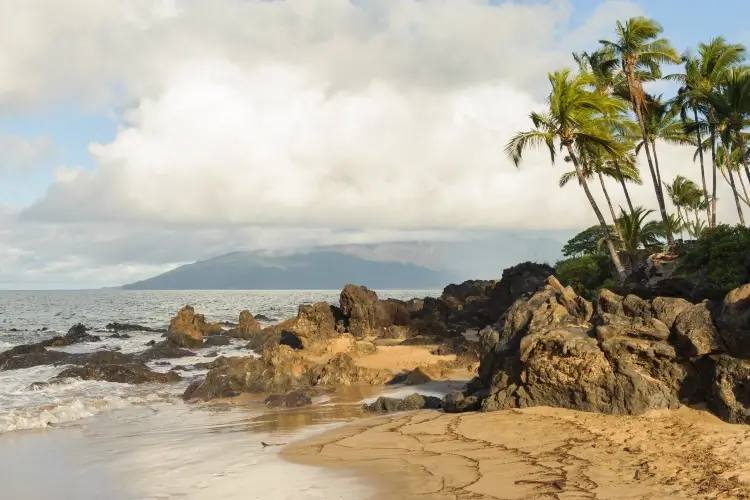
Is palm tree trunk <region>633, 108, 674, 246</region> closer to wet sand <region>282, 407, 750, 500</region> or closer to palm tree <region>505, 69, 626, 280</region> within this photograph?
palm tree <region>505, 69, 626, 280</region>

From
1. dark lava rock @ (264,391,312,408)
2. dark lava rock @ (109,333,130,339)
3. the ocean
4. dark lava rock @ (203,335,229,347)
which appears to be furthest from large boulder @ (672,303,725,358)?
dark lava rock @ (109,333,130,339)

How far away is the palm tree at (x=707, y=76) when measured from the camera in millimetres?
33281

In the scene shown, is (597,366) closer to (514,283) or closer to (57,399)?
(57,399)

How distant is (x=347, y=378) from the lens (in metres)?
19.2

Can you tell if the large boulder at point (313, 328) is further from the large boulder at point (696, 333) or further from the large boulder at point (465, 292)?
the large boulder at point (465, 292)

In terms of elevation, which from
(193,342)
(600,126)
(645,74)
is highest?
(645,74)

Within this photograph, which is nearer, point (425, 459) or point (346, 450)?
point (425, 459)

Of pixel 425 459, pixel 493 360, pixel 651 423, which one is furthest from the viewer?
pixel 493 360

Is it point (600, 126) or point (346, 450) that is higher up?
point (600, 126)

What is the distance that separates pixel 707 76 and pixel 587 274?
1301 centimetres

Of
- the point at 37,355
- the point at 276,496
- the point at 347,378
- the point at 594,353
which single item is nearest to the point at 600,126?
the point at 347,378

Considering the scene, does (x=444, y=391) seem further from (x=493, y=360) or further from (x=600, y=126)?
(x=600, y=126)

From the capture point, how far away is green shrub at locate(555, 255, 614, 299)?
32.5 metres

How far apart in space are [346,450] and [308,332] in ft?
56.0
